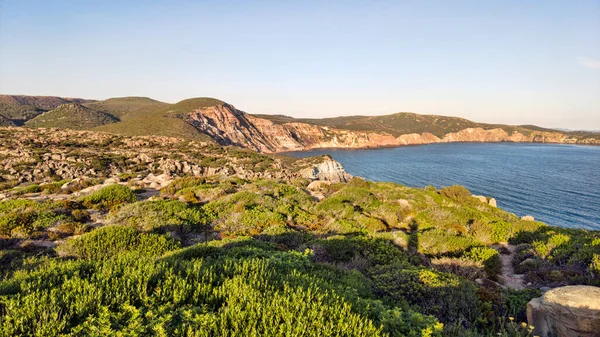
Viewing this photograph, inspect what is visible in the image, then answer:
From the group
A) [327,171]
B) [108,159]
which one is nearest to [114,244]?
[108,159]

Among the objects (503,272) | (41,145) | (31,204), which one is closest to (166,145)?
(41,145)

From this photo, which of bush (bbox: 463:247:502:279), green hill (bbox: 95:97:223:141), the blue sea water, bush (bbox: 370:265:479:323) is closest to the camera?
bush (bbox: 370:265:479:323)

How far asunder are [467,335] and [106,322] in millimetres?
5401

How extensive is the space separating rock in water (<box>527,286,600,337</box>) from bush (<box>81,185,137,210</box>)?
57.0 feet

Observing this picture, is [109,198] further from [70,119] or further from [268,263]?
[70,119]

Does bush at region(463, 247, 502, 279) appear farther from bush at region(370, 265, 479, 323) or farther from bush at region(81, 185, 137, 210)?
bush at region(81, 185, 137, 210)

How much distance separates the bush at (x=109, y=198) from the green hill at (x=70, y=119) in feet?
344

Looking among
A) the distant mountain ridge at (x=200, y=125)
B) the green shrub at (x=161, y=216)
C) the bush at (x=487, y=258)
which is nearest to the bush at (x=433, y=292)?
the bush at (x=487, y=258)

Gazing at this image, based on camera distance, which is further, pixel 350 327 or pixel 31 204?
pixel 31 204

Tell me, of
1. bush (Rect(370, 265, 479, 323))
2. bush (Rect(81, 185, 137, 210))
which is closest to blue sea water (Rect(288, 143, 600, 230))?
bush (Rect(370, 265, 479, 323))

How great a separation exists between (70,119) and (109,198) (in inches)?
4860

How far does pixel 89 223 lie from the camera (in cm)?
1259

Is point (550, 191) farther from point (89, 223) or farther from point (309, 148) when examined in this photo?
point (309, 148)

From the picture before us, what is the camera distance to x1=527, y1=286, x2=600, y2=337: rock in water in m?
5.12
